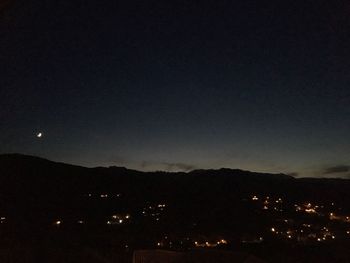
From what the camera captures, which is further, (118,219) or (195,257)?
(118,219)

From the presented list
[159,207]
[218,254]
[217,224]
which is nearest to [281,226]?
[217,224]

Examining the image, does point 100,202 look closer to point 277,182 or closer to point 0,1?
point 277,182

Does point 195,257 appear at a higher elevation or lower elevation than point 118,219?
lower

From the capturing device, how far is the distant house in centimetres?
520

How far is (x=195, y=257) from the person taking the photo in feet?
17.1

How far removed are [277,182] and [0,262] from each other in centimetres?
2669

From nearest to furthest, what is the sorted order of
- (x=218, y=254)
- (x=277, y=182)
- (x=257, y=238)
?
(x=218, y=254)
(x=257, y=238)
(x=277, y=182)

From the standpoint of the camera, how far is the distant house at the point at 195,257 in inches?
205

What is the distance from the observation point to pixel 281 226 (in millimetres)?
22438

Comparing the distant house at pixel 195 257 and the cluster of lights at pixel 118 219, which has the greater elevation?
the cluster of lights at pixel 118 219

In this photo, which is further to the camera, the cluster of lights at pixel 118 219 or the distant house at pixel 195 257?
the cluster of lights at pixel 118 219

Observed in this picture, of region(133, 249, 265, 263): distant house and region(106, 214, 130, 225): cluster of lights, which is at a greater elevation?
region(106, 214, 130, 225): cluster of lights

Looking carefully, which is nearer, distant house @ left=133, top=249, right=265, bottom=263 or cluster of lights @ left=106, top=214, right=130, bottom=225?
distant house @ left=133, top=249, right=265, bottom=263

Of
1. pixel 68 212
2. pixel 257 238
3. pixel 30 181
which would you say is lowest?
pixel 257 238
